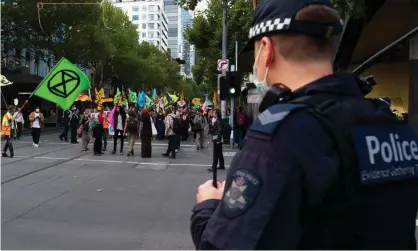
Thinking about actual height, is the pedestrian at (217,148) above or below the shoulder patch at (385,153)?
below

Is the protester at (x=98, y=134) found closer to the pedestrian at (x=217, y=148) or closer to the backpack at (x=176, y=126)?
the backpack at (x=176, y=126)

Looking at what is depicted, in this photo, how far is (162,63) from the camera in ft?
273

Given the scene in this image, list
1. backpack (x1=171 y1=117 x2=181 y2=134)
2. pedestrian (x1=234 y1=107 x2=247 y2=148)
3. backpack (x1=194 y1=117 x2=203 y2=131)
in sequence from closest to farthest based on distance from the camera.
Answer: backpack (x1=171 y1=117 x2=181 y2=134), backpack (x1=194 y1=117 x2=203 y2=131), pedestrian (x1=234 y1=107 x2=247 y2=148)

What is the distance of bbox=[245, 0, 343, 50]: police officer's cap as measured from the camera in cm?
145

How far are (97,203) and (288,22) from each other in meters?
7.31

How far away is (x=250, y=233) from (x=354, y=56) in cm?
2624

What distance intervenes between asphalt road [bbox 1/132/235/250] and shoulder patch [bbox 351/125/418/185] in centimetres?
456

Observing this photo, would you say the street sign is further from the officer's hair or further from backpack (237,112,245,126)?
the officer's hair

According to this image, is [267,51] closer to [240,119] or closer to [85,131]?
[85,131]

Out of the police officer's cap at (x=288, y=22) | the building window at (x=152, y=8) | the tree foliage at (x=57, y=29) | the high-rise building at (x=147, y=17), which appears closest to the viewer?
the police officer's cap at (x=288, y=22)

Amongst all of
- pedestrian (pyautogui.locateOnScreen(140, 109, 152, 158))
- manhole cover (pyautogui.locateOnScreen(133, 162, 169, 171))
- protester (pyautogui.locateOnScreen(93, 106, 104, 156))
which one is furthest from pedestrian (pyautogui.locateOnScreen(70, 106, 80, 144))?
manhole cover (pyautogui.locateOnScreen(133, 162, 169, 171))

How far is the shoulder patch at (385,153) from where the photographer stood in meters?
1.33

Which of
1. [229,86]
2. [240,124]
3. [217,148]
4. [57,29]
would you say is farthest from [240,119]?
[217,148]

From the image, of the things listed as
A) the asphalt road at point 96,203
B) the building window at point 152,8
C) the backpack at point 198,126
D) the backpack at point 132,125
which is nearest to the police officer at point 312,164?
the asphalt road at point 96,203
